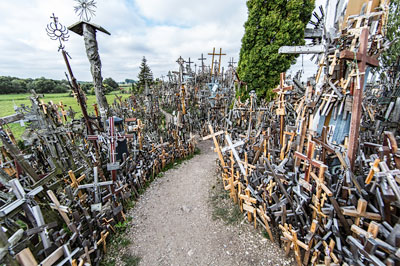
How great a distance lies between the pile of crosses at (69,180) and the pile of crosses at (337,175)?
2786 millimetres

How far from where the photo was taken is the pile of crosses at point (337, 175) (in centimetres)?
216

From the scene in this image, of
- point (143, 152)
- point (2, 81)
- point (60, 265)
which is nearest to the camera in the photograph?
point (60, 265)

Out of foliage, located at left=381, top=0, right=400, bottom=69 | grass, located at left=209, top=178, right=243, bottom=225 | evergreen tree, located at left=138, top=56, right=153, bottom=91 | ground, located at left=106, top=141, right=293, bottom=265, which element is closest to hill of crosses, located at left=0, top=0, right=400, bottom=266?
grass, located at left=209, top=178, right=243, bottom=225

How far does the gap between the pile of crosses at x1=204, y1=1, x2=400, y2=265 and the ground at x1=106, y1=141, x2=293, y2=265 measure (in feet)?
1.17

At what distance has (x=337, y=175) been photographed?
312 cm

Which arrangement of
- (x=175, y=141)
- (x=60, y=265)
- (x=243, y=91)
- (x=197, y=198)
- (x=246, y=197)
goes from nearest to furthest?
(x=60, y=265), (x=246, y=197), (x=197, y=198), (x=175, y=141), (x=243, y=91)

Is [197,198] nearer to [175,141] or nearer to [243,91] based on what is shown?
[175,141]

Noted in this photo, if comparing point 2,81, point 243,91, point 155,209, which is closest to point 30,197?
point 155,209

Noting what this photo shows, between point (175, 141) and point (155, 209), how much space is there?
2.92 m

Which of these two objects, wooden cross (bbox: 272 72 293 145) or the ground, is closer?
the ground

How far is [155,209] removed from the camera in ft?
14.9

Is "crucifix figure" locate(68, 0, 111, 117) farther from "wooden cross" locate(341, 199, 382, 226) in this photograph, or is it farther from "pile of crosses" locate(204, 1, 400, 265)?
"wooden cross" locate(341, 199, 382, 226)

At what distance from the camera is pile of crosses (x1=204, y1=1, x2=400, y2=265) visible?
2.16 metres

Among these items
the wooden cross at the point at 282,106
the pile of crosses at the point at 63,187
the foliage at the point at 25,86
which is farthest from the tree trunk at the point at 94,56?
the foliage at the point at 25,86
